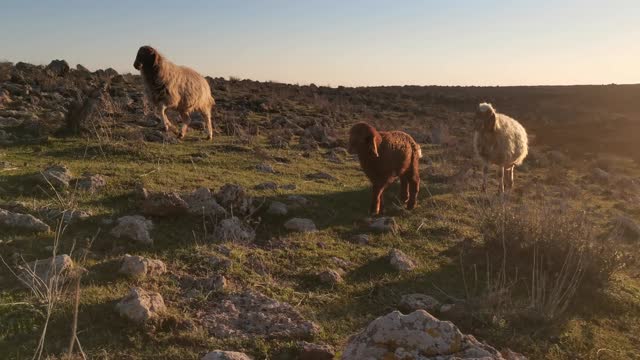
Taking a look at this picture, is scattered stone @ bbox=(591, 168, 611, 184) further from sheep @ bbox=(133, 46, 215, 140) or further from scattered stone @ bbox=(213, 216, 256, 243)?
scattered stone @ bbox=(213, 216, 256, 243)

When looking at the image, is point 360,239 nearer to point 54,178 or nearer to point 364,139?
point 364,139

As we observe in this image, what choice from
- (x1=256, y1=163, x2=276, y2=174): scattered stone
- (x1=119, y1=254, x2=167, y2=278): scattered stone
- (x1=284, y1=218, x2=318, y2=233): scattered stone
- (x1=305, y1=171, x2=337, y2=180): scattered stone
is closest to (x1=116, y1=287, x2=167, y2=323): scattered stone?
(x1=119, y1=254, x2=167, y2=278): scattered stone

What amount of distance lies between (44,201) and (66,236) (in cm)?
100

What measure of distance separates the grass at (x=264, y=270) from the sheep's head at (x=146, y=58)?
1.98m

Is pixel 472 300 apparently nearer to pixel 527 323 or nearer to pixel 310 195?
pixel 527 323

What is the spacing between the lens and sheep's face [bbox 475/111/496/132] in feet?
33.3

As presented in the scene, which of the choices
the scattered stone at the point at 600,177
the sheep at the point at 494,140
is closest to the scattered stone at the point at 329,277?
the sheep at the point at 494,140

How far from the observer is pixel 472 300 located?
17.4 feet

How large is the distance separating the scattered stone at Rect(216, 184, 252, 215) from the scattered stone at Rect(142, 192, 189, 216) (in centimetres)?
57

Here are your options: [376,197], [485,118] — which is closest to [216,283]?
[376,197]

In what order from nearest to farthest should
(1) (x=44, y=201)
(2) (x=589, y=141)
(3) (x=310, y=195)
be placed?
(1) (x=44, y=201) < (3) (x=310, y=195) < (2) (x=589, y=141)

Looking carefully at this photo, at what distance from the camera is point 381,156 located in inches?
303

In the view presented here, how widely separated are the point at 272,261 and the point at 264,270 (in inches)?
10.3

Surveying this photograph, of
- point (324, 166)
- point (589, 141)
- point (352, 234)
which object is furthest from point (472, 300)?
point (589, 141)
